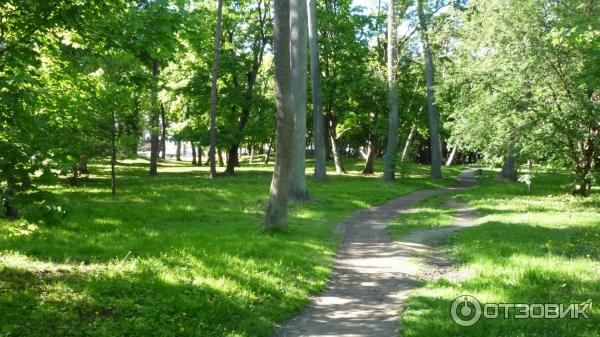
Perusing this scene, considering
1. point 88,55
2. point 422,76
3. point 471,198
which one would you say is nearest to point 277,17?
point 88,55

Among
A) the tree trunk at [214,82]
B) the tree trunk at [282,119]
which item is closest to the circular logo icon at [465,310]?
the tree trunk at [282,119]

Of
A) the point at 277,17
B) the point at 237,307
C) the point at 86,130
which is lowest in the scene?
the point at 237,307

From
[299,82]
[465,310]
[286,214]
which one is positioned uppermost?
→ [299,82]

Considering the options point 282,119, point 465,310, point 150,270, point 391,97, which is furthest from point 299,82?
point 391,97

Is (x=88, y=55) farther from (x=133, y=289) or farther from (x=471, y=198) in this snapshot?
(x=471, y=198)

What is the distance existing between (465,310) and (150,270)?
454 cm

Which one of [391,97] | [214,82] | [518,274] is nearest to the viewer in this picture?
[518,274]

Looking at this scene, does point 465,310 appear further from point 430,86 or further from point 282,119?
point 430,86

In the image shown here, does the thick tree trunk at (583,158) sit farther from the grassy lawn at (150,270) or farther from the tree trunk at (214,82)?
the tree trunk at (214,82)

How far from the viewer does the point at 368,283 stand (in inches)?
323

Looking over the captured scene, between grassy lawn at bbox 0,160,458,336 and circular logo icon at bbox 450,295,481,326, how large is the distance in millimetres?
2086

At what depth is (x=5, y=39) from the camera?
21.7 ft

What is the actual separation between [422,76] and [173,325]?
3483cm

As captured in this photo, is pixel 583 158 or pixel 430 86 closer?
pixel 583 158
